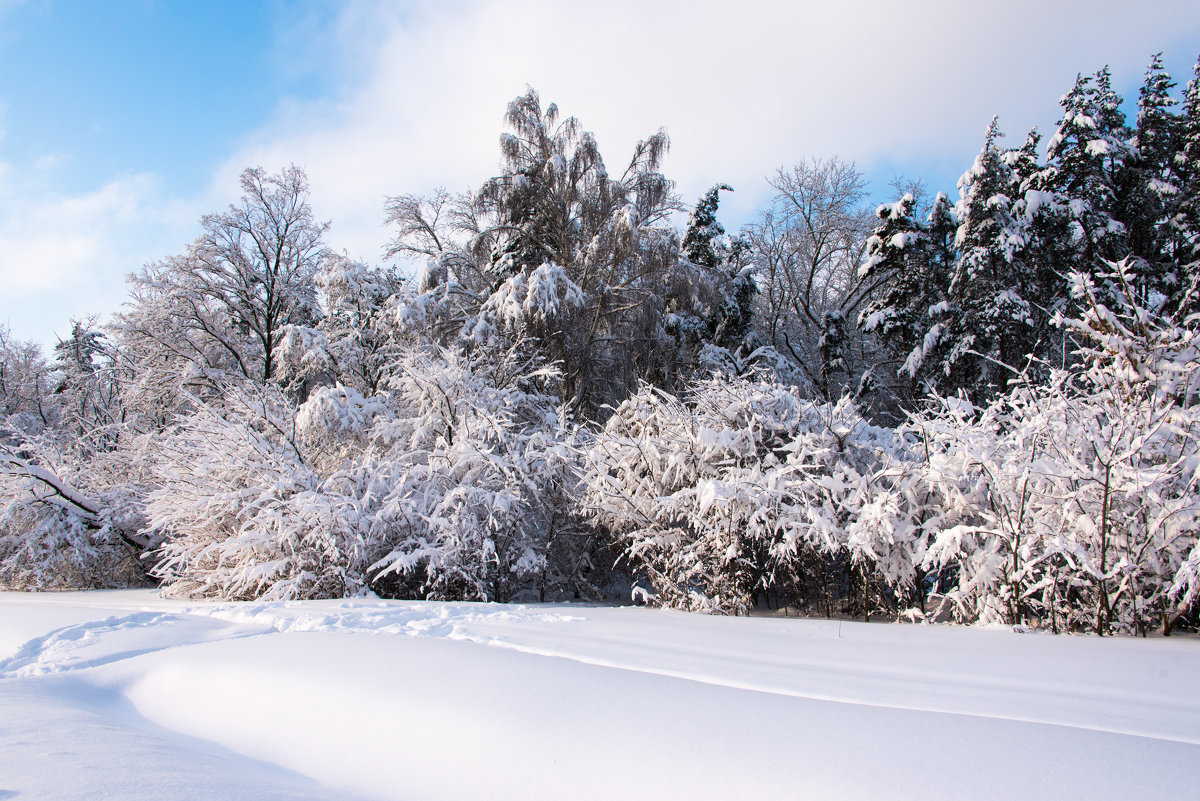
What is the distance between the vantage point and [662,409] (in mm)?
8477

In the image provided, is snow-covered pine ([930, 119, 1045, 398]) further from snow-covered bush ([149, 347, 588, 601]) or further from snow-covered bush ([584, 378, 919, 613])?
snow-covered bush ([149, 347, 588, 601])

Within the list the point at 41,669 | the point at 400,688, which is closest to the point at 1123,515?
the point at 400,688

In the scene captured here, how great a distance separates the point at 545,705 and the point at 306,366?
54.8 feet

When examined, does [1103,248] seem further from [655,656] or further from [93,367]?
[93,367]

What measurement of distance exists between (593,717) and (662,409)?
598 centimetres

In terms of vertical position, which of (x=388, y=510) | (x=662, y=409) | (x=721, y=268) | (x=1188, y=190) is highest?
(x=1188, y=190)

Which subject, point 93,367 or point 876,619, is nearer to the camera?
point 876,619

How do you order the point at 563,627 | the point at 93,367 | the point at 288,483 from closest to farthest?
1. the point at 563,627
2. the point at 288,483
3. the point at 93,367

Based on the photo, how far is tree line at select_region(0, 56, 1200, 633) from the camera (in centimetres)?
530

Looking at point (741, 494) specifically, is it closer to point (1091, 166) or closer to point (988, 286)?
point (988, 286)

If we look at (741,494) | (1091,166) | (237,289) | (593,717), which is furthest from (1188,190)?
(237,289)

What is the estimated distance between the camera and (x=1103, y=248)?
18.3 metres

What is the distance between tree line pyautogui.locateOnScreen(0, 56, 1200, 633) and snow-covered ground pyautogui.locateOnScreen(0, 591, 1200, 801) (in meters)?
1.48

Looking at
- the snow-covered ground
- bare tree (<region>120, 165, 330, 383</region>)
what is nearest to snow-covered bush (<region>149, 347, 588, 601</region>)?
the snow-covered ground
